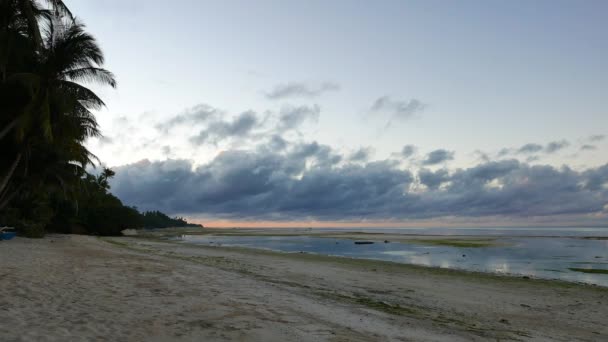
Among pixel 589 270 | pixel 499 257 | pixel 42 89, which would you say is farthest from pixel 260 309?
pixel 499 257

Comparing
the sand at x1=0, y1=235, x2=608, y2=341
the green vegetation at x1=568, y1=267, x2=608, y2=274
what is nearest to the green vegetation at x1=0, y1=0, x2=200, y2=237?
the sand at x1=0, y1=235, x2=608, y2=341

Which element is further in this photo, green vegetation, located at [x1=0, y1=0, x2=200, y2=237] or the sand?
green vegetation, located at [x1=0, y1=0, x2=200, y2=237]

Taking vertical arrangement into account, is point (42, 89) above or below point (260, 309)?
above

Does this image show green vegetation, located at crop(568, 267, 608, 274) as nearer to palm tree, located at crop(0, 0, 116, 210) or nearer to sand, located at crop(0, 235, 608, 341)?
sand, located at crop(0, 235, 608, 341)

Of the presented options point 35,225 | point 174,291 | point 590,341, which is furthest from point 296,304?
point 35,225

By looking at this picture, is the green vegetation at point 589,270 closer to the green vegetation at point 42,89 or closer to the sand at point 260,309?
the sand at point 260,309

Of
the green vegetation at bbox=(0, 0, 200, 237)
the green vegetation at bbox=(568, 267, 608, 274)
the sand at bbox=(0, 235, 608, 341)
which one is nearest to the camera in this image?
the sand at bbox=(0, 235, 608, 341)

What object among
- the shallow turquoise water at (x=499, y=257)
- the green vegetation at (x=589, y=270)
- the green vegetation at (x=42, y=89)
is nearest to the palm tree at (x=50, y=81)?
the green vegetation at (x=42, y=89)

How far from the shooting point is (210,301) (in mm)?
9812

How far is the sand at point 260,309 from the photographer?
23.9 feet

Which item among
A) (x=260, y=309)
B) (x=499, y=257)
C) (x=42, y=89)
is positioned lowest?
(x=499, y=257)

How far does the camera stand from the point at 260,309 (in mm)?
9312

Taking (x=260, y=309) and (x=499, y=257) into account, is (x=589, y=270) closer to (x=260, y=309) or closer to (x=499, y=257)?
(x=499, y=257)

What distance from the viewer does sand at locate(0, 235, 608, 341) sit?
287 inches
